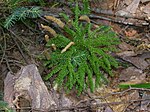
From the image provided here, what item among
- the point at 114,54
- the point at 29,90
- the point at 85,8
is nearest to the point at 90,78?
the point at 114,54

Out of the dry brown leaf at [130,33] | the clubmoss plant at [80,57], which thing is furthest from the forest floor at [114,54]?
the clubmoss plant at [80,57]

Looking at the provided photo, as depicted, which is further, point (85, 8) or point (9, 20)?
point (85, 8)

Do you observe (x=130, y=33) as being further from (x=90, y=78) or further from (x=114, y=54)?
(x=90, y=78)

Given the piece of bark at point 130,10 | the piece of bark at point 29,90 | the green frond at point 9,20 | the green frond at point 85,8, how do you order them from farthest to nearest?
the piece of bark at point 130,10
the green frond at point 85,8
the green frond at point 9,20
the piece of bark at point 29,90

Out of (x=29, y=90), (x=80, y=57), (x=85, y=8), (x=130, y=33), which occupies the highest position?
(x=85, y=8)

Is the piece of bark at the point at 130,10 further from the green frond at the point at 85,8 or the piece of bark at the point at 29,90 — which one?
the piece of bark at the point at 29,90

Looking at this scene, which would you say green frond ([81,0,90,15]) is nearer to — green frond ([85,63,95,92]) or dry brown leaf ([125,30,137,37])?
dry brown leaf ([125,30,137,37])

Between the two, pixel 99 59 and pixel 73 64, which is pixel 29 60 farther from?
pixel 99 59

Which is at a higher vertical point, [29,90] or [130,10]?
[130,10]

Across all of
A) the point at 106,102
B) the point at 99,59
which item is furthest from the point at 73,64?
the point at 106,102
